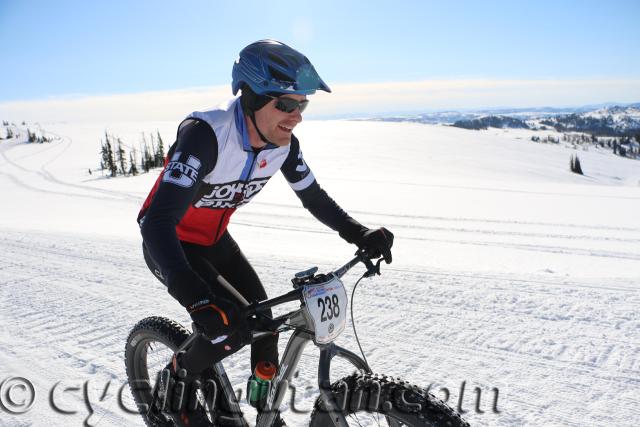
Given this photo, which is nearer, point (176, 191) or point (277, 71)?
point (176, 191)

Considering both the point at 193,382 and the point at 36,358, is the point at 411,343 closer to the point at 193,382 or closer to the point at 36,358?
the point at 193,382

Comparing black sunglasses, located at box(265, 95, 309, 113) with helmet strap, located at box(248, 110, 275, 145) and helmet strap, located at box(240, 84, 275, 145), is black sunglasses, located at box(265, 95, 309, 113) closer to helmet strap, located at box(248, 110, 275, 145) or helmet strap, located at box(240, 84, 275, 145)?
helmet strap, located at box(240, 84, 275, 145)

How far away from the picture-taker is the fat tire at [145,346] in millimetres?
2996

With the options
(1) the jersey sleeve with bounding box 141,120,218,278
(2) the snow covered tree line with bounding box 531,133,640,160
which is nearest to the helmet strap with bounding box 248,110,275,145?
(1) the jersey sleeve with bounding box 141,120,218,278

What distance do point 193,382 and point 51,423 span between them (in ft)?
4.48

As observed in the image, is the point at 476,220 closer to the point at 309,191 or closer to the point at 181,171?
the point at 309,191

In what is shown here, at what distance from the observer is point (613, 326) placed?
4.37 metres

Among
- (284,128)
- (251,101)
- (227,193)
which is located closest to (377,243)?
(284,128)

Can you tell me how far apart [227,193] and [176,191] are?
1.84ft

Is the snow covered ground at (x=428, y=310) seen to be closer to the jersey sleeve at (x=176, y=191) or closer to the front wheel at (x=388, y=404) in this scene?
the front wheel at (x=388, y=404)

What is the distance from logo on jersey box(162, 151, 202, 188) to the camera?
2.22m

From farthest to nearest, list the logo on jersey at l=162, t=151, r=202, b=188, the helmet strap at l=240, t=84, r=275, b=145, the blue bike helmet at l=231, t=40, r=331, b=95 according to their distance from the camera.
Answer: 1. the helmet strap at l=240, t=84, r=275, b=145
2. the blue bike helmet at l=231, t=40, r=331, b=95
3. the logo on jersey at l=162, t=151, r=202, b=188

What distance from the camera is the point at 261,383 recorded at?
7.97 ft
